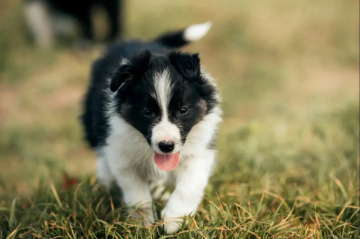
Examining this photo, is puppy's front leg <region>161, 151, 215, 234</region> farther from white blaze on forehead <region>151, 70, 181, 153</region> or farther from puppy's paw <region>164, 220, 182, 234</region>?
white blaze on forehead <region>151, 70, 181, 153</region>

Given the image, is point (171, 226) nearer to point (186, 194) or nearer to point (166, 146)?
point (186, 194)

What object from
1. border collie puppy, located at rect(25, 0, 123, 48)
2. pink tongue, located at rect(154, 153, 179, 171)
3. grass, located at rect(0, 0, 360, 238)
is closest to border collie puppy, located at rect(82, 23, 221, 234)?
pink tongue, located at rect(154, 153, 179, 171)

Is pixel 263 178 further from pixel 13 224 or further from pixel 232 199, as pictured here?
pixel 13 224

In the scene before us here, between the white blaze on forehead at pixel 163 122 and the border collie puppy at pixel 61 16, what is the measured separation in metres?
5.78

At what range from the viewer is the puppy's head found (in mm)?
2465

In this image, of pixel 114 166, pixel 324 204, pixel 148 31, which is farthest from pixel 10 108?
pixel 324 204

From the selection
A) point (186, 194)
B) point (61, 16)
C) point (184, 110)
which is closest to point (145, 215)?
point (186, 194)

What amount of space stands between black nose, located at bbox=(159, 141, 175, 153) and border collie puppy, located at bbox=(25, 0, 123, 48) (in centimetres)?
601

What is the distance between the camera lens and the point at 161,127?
2441 mm

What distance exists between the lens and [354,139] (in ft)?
14.2

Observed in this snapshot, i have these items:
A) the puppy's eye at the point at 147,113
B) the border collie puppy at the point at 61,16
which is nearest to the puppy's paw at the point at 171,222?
the puppy's eye at the point at 147,113

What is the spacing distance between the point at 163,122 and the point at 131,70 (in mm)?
394

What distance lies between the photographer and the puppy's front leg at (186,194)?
260 centimetres

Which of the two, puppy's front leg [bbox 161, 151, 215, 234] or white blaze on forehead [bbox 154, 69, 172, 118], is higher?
white blaze on forehead [bbox 154, 69, 172, 118]
